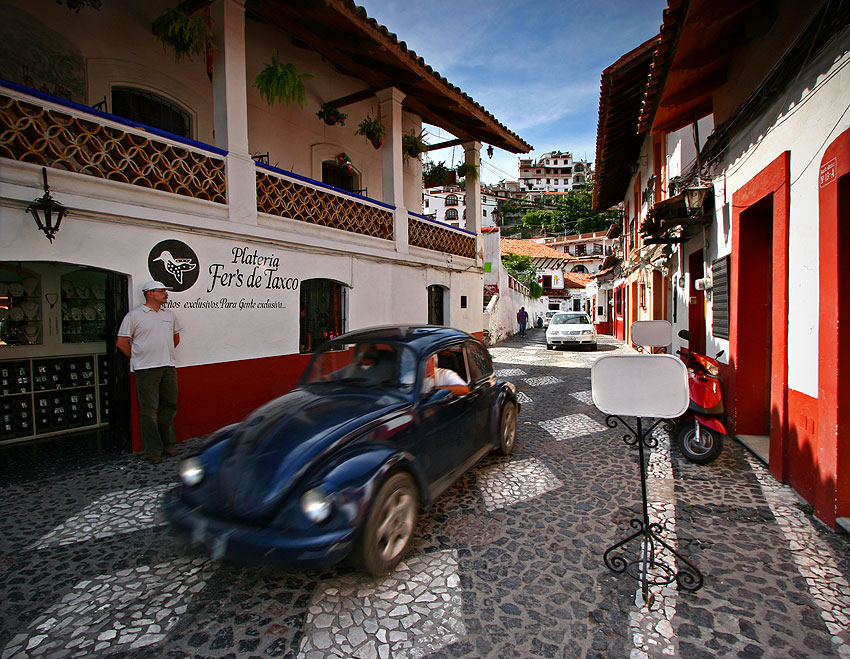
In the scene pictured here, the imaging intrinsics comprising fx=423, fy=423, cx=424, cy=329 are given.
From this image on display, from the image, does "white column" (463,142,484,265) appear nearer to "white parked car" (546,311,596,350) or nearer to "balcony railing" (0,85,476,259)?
"balcony railing" (0,85,476,259)

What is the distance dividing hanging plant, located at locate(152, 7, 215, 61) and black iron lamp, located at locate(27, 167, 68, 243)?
265cm

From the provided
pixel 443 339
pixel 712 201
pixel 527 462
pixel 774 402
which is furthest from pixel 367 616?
pixel 712 201

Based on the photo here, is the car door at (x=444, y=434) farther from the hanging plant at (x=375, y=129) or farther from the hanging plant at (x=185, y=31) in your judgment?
the hanging plant at (x=375, y=129)

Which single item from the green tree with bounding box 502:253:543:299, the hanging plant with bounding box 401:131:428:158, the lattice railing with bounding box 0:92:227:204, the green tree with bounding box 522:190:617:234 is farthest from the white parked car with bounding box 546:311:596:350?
the green tree with bounding box 522:190:617:234

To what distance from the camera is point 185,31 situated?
5.61 m

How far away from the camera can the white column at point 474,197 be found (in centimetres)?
1175

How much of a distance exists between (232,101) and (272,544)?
6263 mm

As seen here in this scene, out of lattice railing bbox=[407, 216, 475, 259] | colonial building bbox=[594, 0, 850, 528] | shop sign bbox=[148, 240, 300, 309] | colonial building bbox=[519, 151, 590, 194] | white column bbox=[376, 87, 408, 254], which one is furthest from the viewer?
colonial building bbox=[519, 151, 590, 194]

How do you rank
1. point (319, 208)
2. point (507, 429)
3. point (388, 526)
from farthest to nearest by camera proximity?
1. point (319, 208)
2. point (507, 429)
3. point (388, 526)

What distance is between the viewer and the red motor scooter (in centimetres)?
466

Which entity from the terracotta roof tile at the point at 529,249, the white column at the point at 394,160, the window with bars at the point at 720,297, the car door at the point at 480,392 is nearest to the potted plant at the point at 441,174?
the white column at the point at 394,160

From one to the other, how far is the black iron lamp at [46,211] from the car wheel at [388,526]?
4.51 m

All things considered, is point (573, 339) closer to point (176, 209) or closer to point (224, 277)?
point (224, 277)

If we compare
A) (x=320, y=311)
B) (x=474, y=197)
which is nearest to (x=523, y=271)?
(x=474, y=197)
